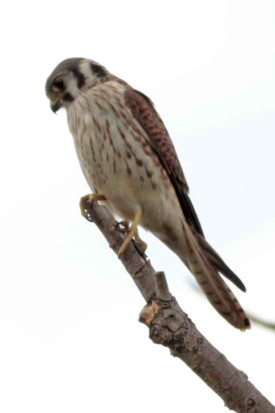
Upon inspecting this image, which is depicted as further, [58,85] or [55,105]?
[58,85]

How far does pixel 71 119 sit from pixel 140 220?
83cm

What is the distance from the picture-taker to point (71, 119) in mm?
4926

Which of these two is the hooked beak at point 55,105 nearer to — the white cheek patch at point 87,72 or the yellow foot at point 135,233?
the white cheek patch at point 87,72

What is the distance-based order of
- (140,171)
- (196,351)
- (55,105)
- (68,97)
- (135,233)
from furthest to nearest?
(55,105)
(68,97)
(140,171)
(135,233)
(196,351)

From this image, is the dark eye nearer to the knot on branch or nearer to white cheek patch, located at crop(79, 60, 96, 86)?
white cheek patch, located at crop(79, 60, 96, 86)

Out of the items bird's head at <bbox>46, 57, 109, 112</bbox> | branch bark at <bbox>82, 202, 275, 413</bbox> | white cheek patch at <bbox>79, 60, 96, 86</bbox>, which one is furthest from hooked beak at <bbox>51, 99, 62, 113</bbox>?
branch bark at <bbox>82, 202, 275, 413</bbox>

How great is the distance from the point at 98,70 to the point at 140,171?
3.86 ft

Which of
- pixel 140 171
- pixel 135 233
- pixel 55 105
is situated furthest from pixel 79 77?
pixel 135 233

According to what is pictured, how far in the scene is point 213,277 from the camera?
15.4 feet

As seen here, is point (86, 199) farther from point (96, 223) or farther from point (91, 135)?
point (91, 135)

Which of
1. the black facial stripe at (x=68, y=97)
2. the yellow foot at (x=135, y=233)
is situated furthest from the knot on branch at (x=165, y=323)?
the black facial stripe at (x=68, y=97)

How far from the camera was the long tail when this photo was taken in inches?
170

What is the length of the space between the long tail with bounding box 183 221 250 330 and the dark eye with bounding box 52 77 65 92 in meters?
1.37

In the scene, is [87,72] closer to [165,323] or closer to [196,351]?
[165,323]
